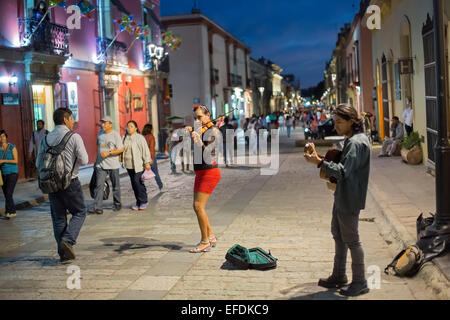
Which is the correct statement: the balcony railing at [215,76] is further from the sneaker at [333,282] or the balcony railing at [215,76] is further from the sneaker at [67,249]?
the sneaker at [333,282]

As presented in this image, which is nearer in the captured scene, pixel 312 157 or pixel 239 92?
pixel 312 157

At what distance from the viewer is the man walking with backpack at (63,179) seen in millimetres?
6691

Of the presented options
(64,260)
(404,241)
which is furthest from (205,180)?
(404,241)

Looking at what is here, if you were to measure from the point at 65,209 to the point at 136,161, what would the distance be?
390 cm

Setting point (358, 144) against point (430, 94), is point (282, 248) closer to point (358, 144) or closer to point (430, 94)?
point (358, 144)

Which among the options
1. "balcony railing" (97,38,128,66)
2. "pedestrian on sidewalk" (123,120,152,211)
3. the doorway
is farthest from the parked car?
"pedestrian on sidewalk" (123,120,152,211)

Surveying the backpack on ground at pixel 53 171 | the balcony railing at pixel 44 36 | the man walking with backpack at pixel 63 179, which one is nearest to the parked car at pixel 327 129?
the balcony railing at pixel 44 36

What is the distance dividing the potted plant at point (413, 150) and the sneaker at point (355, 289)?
1050cm

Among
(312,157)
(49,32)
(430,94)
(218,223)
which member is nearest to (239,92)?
(49,32)

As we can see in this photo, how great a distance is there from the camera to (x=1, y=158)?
10453 millimetres

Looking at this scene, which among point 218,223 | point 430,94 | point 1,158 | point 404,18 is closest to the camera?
point 218,223

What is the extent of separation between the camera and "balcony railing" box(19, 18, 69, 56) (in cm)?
1652

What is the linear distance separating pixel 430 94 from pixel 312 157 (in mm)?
9103

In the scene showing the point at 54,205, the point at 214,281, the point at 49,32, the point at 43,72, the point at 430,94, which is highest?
the point at 49,32
